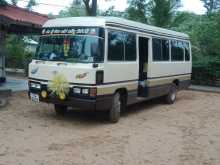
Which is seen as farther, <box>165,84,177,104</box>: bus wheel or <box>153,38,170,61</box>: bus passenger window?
<box>165,84,177,104</box>: bus wheel

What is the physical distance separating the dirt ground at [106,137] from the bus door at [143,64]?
27.6 inches

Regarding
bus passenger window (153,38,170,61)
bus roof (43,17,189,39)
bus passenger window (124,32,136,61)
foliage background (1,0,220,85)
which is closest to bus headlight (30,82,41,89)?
bus roof (43,17,189,39)

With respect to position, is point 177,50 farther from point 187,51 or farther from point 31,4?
point 31,4

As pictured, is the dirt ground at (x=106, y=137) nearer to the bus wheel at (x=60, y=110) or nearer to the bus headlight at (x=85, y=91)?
the bus wheel at (x=60, y=110)

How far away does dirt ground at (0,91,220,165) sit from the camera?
6.22m

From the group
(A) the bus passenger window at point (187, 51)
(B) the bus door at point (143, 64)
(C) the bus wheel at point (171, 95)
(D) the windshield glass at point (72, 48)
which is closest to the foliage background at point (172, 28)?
(A) the bus passenger window at point (187, 51)

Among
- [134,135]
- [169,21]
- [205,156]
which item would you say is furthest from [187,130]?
[169,21]

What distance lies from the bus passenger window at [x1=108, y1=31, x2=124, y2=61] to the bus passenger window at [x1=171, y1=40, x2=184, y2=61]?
153 inches

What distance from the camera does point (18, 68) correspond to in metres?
23.3

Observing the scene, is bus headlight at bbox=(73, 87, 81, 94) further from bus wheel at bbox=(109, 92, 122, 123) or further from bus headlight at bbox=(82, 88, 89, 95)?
bus wheel at bbox=(109, 92, 122, 123)

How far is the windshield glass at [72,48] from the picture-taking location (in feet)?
27.0

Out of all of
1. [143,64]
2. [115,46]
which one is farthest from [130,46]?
[143,64]

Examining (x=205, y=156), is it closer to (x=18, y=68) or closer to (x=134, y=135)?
(x=134, y=135)

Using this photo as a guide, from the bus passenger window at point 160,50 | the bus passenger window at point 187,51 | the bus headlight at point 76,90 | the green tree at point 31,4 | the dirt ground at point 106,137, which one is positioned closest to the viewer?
the dirt ground at point 106,137
